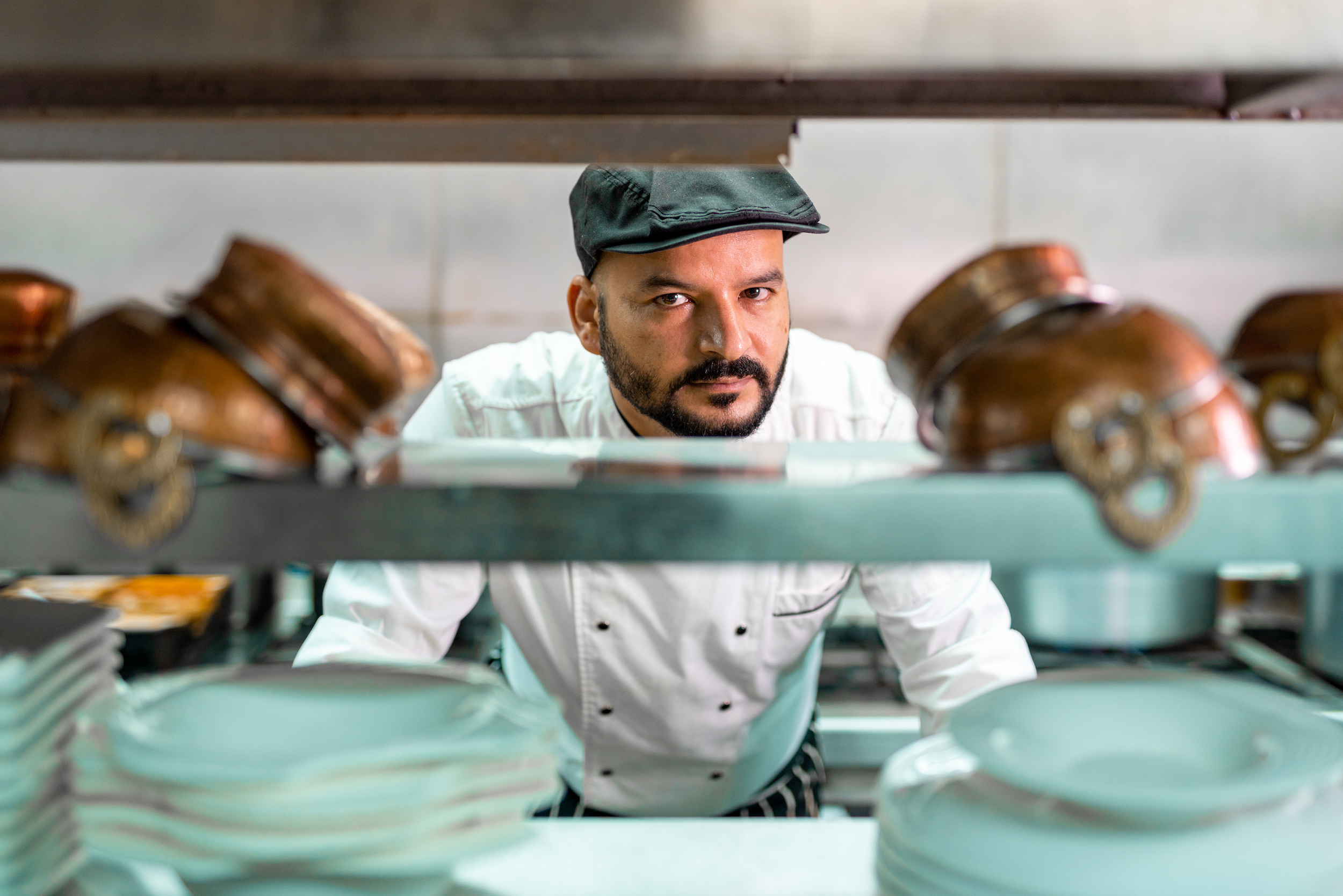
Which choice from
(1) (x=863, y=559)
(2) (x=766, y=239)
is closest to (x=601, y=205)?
(2) (x=766, y=239)

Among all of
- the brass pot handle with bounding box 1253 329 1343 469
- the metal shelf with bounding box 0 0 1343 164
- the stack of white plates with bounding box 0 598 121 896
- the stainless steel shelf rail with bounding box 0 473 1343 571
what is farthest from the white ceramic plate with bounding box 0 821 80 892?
the brass pot handle with bounding box 1253 329 1343 469

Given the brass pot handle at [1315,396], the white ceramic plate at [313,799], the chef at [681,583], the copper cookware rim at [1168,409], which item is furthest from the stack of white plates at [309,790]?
the chef at [681,583]

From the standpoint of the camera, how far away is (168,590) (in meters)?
2.69

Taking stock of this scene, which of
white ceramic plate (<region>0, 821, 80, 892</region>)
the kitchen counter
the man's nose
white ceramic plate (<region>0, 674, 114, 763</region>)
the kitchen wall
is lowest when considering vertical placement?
the kitchen counter

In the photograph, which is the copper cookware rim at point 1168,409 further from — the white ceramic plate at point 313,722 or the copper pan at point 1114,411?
the white ceramic plate at point 313,722

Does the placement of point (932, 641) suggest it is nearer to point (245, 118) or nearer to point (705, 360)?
point (705, 360)

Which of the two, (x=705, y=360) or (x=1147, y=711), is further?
(x=705, y=360)

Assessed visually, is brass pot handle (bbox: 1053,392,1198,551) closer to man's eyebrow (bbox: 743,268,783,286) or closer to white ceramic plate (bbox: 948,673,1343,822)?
white ceramic plate (bbox: 948,673,1343,822)

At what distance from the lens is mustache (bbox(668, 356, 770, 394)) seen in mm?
1620

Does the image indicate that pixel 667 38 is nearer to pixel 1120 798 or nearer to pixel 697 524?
pixel 697 524

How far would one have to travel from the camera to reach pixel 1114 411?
543 millimetres

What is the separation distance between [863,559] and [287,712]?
0.43 metres

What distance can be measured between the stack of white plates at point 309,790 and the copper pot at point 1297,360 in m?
0.50

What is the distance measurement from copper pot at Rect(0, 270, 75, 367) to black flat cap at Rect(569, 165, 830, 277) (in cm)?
96
